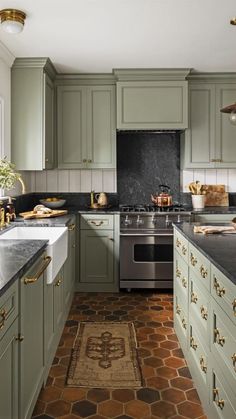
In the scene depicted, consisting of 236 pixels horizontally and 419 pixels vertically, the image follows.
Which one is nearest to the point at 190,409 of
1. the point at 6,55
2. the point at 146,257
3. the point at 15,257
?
the point at 15,257

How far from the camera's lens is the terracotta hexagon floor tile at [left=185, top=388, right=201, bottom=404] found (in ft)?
7.63

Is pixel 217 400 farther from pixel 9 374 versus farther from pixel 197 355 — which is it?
pixel 9 374

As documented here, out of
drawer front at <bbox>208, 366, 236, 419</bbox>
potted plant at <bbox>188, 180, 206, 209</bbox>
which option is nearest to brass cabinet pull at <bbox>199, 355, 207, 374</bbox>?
drawer front at <bbox>208, 366, 236, 419</bbox>

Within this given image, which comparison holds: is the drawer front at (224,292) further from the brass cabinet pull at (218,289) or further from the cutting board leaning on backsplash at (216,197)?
the cutting board leaning on backsplash at (216,197)

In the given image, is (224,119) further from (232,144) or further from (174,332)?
(174,332)

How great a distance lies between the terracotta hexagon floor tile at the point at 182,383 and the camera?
2.47 meters

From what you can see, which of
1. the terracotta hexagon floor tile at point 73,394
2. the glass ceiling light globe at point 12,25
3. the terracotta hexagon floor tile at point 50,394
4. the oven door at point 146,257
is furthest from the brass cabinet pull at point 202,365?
the glass ceiling light globe at point 12,25

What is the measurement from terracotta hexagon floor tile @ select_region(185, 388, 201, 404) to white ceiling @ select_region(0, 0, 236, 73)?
2444mm

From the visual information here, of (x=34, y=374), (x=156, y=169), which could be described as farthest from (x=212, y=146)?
(x=34, y=374)

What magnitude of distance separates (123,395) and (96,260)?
2095mm

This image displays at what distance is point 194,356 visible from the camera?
2.43m

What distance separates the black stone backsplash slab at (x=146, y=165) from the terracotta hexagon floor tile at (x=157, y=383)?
264 cm

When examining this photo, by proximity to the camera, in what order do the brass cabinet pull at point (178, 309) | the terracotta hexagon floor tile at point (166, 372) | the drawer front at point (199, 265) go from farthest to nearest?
1. the brass cabinet pull at point (178, 309)
2. the terracotta hexagon floor tile at point (166, 372)
3. the drawer front at point (199, 265)

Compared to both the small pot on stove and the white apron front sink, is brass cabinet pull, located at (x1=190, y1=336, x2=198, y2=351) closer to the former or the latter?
the white apron front sink
